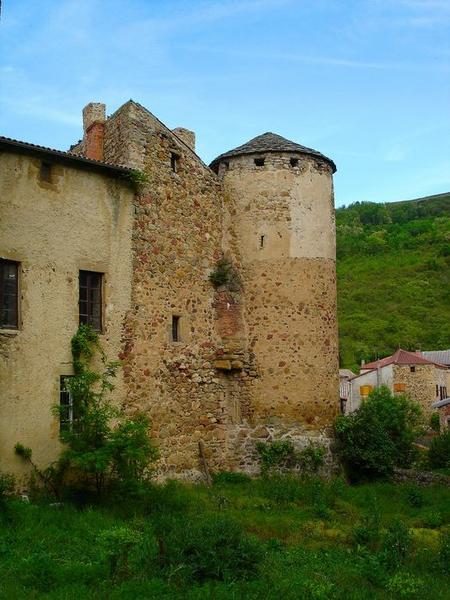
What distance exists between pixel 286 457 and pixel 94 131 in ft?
33.2

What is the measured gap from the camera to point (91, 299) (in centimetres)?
1470

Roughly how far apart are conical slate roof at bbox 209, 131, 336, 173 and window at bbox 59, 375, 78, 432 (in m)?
8.32

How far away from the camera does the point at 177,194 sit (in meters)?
16.9

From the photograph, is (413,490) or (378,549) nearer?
(378,549)

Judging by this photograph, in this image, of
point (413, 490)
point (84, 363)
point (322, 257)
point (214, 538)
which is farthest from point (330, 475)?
point (214, 538)

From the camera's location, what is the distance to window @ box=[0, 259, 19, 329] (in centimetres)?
1301

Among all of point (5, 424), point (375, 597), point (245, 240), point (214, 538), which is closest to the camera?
point (375, 597)

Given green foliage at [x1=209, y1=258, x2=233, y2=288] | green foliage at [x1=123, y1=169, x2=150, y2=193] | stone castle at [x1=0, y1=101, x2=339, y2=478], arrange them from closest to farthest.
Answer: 1. stone castle at [x1=0, y1=101, x2=339, y2=478]
2. green foliage at [x1=123, y1=169, x2=150, y2=193]
3. green foliage at [x1=209, y1=258, x2=233, y2=288]

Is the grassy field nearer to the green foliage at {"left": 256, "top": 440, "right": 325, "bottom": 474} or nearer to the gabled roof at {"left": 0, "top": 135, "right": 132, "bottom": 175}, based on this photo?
the green foliage at {"left": 256, "top": 440, "right": 325, "bottom": 474}

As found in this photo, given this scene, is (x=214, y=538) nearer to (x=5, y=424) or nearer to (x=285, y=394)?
(x=5, y=424)

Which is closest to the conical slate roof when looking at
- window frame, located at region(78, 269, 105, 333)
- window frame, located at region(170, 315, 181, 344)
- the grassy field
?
window frame, located at region(170, 315, 181, 344)

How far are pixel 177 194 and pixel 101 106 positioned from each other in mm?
3794

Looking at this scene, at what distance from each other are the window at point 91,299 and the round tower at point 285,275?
459 cm

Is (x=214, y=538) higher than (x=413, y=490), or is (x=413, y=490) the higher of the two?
(x=214, y=538)
